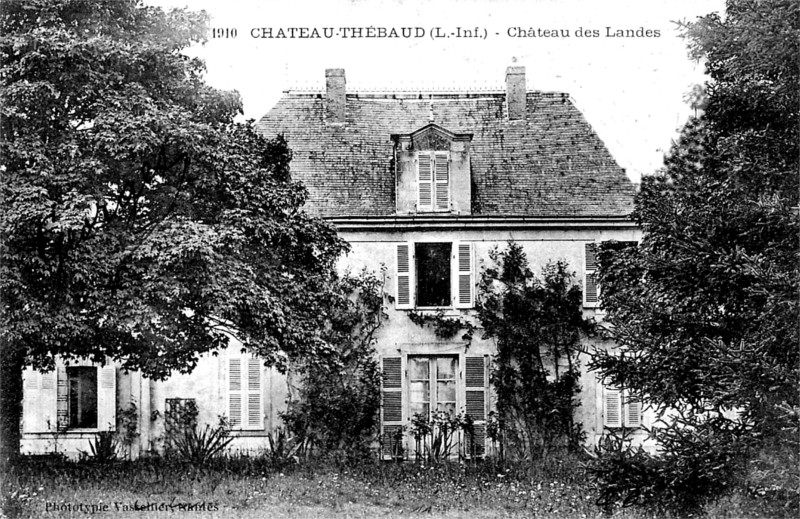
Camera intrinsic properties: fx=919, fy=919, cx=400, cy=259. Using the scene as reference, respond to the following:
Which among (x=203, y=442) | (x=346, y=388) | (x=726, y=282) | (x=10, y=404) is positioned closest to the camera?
(x=726, y=282)

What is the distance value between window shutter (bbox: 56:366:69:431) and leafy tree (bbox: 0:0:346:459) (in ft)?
A: 12.8

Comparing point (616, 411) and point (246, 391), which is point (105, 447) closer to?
point (246, 391)

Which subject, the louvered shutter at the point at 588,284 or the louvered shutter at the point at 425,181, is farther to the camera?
the louvered shutter at the point at 425,181

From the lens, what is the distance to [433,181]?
18203 millimetres

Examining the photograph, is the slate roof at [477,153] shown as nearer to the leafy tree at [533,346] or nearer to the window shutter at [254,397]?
the leafy tree at [533,346]

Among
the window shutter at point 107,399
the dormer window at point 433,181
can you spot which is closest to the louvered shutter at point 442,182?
the dormer window at point 433,181

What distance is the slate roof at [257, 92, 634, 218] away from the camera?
18.2 m

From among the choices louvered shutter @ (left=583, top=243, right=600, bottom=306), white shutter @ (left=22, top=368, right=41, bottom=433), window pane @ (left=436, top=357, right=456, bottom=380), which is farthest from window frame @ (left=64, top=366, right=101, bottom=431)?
louvered shutter @ (left=583, top=243, right=600, bottom=306)

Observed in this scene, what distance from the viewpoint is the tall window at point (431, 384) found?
18.1 meters

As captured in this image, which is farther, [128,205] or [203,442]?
[203,442]

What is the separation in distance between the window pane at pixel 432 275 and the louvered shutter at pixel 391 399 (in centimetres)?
133

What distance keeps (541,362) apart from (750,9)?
9880 mm

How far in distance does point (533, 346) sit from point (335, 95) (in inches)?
270

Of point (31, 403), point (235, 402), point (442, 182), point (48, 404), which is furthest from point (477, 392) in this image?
point (31, 403)
